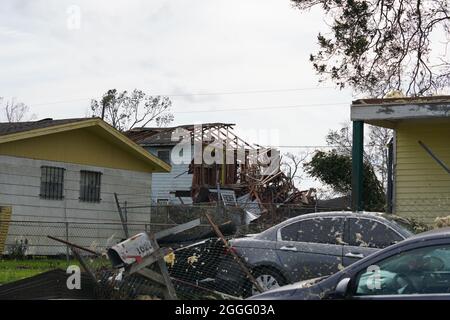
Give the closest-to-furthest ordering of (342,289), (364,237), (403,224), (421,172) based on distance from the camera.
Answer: (342,289), (364,237), (403,224), (421,172)

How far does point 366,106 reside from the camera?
15.7 meters

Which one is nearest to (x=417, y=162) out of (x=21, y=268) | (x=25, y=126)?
(x=21, y=268)

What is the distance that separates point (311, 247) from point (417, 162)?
8.20 m

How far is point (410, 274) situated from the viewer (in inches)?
227

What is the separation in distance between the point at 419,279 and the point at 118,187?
759 inches

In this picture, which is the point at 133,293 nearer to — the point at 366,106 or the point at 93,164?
the point at 366,106

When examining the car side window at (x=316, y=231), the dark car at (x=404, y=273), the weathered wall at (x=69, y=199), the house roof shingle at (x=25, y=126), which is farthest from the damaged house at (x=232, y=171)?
the dark car at (x=404, y=273)

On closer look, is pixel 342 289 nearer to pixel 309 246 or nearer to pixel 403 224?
pixel 309 246

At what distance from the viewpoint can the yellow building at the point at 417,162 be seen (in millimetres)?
16202

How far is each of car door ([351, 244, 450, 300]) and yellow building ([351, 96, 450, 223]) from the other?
403 inches

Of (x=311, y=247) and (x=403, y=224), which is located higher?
(x=403, y=224)

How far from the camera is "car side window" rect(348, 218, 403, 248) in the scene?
1000 centimetres

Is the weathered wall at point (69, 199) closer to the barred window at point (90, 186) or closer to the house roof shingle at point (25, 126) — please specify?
the barred window at point (90, 186)
